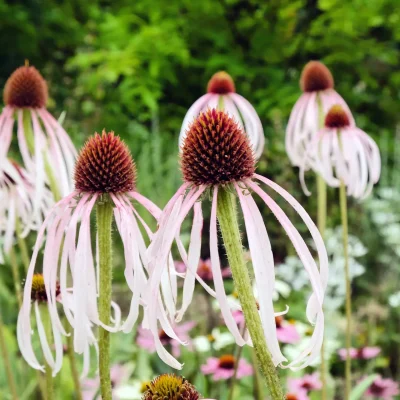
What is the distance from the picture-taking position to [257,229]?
421 millimetres

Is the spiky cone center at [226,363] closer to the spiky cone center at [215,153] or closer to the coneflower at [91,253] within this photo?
the coneflower at [91,253]

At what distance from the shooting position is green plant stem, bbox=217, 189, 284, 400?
40 cm

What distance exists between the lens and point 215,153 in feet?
1.61

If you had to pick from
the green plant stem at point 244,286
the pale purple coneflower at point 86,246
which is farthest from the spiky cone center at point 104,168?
the green plant stem at point 244,286

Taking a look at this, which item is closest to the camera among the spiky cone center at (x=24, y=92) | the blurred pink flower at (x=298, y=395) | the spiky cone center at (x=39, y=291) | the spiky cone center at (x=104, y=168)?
the spiky cone center at (x=104, y=168)

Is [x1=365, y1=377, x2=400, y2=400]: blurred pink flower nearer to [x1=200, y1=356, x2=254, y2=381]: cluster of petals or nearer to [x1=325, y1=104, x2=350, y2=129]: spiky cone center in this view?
[x1=200, y1=356, x2=254, y2=381]: cluster of petals

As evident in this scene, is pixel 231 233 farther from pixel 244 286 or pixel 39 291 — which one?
pixel 39 291

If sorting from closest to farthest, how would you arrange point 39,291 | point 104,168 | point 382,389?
point 104,168
point 39,291
point 382,389

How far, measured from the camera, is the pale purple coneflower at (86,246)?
472 mm

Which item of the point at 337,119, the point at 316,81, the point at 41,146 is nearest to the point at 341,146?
the point at 337,119

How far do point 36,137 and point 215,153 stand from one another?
436 millimetres

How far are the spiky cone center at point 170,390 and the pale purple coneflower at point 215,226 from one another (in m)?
0.07

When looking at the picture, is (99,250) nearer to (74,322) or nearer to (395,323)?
(74,322)

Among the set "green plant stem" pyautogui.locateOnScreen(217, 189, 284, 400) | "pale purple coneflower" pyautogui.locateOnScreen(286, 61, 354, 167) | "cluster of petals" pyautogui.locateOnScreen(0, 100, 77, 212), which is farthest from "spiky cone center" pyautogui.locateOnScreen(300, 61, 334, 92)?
"green plant stem" pyautogui.locateOnScreen(217, 189, 284, 400)
